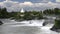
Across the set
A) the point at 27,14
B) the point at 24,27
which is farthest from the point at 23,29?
the point at 27,14

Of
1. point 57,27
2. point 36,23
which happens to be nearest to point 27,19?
point 36,23

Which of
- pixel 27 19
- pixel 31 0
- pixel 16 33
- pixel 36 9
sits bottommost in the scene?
pixel 16 33

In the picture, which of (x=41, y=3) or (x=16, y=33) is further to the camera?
(x=41, y=3)

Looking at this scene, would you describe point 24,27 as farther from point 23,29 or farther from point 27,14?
point 27,14

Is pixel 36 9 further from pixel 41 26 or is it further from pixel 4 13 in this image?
pixel 4 13

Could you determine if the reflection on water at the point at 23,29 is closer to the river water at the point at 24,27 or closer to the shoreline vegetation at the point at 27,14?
the river water at the point at 24,27

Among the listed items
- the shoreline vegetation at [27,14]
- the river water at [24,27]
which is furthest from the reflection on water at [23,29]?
the shoreline vegetation at [27,14]

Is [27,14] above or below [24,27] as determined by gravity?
above

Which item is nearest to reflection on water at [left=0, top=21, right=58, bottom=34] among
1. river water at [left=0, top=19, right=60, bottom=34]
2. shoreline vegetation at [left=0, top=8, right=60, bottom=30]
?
river water at [left=0, top=19, right=60, bottom=34]
